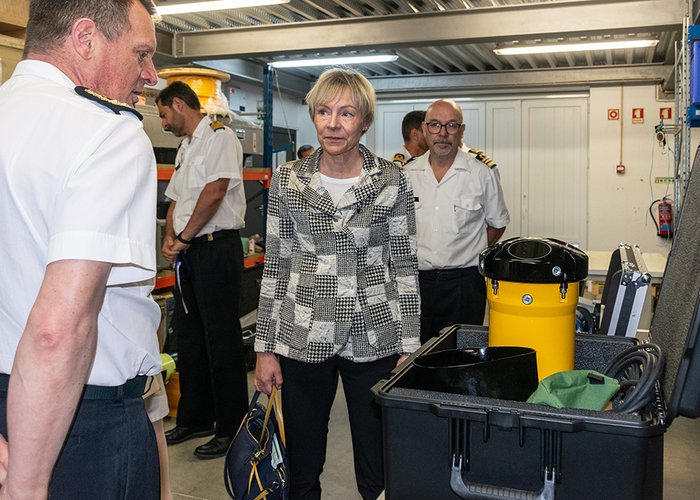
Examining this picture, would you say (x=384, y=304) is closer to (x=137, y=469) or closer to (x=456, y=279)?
(x=137, y=469)

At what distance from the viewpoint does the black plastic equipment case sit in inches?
31.7

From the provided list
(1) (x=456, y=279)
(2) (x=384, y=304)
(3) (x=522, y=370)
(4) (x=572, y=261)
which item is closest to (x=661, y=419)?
(3) (x=522, y=370)

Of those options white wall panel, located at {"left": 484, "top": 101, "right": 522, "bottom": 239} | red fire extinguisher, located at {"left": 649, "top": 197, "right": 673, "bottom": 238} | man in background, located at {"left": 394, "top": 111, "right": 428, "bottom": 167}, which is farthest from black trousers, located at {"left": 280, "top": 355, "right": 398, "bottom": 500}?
white wall panel, located at {"left": 484, "top": 101, "right": 522, "bottom": 239}

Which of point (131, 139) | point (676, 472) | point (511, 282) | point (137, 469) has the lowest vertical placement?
point (676, 472)

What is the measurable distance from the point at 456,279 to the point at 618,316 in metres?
1.81

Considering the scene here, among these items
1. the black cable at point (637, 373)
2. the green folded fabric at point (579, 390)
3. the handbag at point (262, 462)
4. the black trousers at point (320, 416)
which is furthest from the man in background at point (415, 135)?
the green folded fabric at point (579, 390)

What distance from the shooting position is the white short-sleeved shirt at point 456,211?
11.4ft

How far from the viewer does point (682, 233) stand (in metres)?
1.16

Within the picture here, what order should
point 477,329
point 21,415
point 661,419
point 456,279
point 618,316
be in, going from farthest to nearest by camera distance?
point 456,279
point 618,316
point 477,329
point 21,415
point 661,419

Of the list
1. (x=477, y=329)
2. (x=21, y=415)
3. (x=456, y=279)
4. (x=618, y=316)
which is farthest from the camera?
(x=456, y=279)

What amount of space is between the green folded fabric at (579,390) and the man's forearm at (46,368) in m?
0.67

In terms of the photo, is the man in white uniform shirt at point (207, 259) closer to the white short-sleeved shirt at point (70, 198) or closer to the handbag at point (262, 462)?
the handbag at point (262, 462)

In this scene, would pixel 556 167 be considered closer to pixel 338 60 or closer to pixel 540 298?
pixel 338 60

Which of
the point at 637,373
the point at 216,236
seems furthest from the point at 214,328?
the point at 637,373
